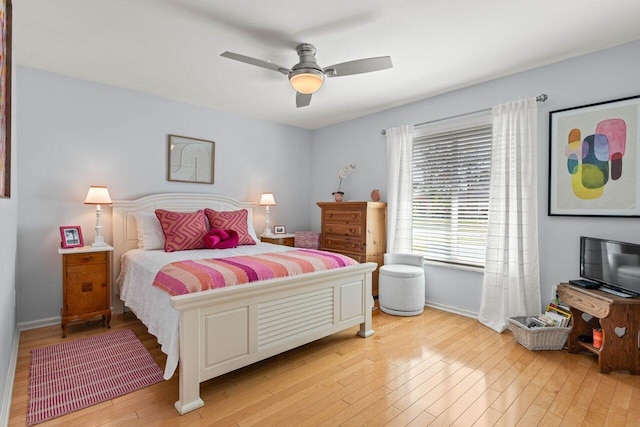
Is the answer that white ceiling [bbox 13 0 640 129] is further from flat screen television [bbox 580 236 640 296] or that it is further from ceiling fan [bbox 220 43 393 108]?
flat screen television [bbox 580 236 640 296]

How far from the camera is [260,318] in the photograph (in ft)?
7.61

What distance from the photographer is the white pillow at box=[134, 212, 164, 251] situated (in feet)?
11.5

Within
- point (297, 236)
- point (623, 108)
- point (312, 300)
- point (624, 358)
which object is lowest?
point (624, 358)

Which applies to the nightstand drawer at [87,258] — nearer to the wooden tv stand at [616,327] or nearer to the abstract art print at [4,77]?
the abstract art print at [4,77]

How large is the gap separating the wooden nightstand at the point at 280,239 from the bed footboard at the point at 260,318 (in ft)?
6.48

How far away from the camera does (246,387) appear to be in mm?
2176

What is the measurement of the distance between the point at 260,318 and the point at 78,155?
9.12 ft

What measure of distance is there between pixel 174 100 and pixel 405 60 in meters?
2.86

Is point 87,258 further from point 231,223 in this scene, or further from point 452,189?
point 452,189

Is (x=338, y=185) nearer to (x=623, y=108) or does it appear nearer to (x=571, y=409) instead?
(x=623, y=108)

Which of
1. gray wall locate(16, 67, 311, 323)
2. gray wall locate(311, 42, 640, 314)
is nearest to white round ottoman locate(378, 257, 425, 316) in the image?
gray wall locate(311, 42, 640, 314)

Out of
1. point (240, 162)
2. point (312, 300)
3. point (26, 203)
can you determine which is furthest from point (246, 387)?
point (240, 162)

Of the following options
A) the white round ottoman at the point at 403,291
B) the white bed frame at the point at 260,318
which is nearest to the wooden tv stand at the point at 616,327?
the white round ottoman at the point at 403,291

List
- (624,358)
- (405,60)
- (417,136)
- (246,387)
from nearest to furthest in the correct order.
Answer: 1. (246,387)
2. (624,358)
3. (405,60)
4. (417,136)
